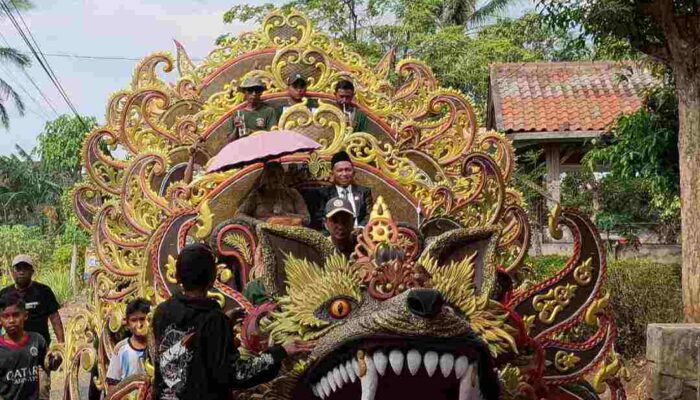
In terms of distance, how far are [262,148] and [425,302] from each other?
2182mm

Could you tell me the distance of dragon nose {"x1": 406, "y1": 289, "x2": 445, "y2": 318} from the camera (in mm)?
2762

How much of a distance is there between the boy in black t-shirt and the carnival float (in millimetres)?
239

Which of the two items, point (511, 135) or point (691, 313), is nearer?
point (691, 313)

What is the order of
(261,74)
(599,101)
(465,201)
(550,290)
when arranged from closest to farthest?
1. (550,290)
2. (465,201)
3. (261,74)
4. (599,101)

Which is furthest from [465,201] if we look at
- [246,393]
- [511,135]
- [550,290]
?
[511,135]

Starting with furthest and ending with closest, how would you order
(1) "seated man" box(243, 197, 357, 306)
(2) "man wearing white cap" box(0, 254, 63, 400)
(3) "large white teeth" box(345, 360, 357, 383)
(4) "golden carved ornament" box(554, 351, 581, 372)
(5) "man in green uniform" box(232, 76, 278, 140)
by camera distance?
1. (2) "man wearing white cap" box(0, 254, 63, 400)
2. (5) "man in green uniform" box(232, 76, 278, 140)
3. (4) "golden carved ornament" box(554, 351, 581, 372)
4. (1) "seated man" box(243, 197, 357, 306)
5. (3) "large white teeth" box(345, 360, 357, 383)

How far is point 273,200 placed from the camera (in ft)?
16.2

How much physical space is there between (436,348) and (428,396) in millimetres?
304

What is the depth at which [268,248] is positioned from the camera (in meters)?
3.42

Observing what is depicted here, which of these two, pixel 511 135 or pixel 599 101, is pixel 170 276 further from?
pixel 599 101

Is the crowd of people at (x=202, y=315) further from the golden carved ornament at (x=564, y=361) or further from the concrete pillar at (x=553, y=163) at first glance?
the concrete pillar at (x=553, y=163)

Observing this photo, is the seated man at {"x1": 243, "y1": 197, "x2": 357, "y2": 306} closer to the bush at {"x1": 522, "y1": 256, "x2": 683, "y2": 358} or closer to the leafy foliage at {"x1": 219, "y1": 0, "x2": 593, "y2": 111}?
the bush at {"x1": 522, "y1": 256, "x2": 683, "y2": 358}

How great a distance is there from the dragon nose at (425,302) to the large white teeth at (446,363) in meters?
0.14

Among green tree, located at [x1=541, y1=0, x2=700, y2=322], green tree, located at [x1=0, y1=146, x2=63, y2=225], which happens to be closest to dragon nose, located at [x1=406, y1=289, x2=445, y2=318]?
green tree, located at [x1=541, y1=0, x2=700, y2=322]
